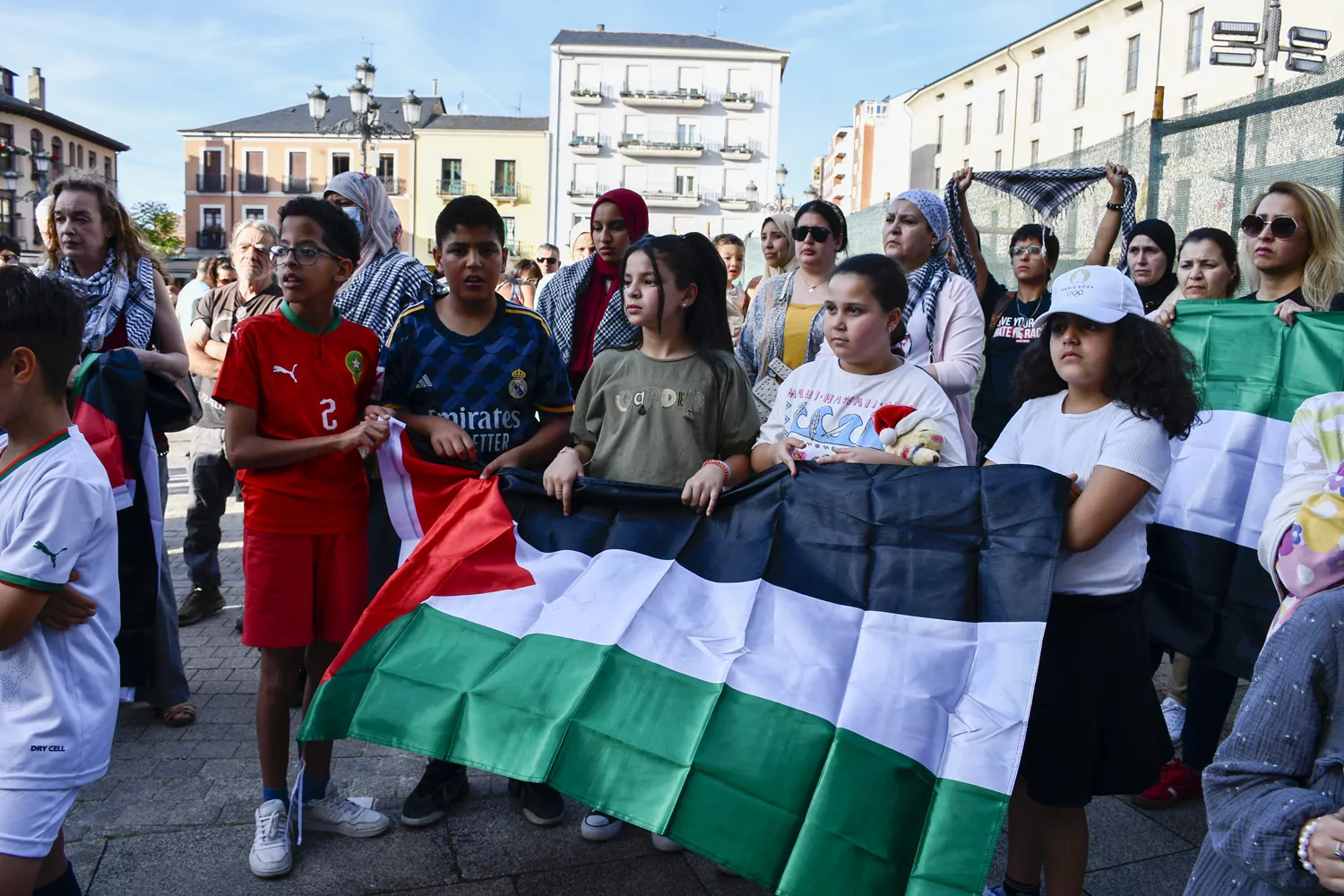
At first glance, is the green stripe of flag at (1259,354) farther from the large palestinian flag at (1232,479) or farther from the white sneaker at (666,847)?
the white sneaker at (666,847)

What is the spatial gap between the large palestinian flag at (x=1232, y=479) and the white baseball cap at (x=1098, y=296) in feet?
4.98

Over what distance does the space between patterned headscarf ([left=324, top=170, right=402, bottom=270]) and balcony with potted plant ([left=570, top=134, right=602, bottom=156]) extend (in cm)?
5917

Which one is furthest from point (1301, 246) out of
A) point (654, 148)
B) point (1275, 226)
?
point (654, 148)

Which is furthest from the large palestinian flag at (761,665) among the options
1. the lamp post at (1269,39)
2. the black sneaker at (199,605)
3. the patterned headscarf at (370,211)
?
the lamp post at (1269,39)

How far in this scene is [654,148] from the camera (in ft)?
202

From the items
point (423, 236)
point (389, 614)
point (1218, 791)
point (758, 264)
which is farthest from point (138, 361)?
point (423, 236)

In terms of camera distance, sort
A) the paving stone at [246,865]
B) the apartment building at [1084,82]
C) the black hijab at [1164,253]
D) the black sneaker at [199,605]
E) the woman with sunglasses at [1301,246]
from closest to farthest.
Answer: the paving stone at [246,865]
the woman with sunglasses at [1301,246]
the black hijab at [1164,253]
the black sneaker at [199,605]
the apartment building at [1084,82]

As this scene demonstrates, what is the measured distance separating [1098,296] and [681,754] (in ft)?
Result: 5.23

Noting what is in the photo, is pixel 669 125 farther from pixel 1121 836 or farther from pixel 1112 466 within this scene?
pixel 1112 466

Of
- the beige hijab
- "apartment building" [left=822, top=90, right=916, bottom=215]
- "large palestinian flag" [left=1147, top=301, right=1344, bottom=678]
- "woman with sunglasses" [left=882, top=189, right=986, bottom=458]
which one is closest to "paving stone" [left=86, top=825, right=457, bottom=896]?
"woman with sunglasses" [left=882, top=189, right=986, bottom=458]

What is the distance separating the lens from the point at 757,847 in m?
2.32

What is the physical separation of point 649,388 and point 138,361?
2.04 meters

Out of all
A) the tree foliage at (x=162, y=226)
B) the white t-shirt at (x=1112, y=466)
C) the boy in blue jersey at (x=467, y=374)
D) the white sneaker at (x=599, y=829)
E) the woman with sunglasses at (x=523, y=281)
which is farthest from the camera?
the tree foliage at (x=162, y=226)

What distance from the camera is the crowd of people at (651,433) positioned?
1870 millimetres
